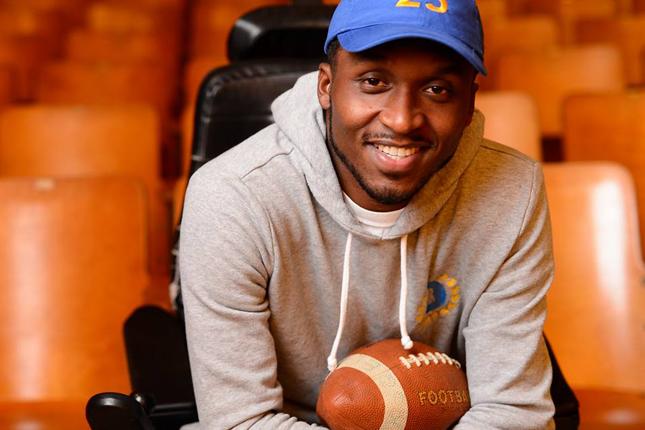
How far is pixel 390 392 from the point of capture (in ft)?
3.38

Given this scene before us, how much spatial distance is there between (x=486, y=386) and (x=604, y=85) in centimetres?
190

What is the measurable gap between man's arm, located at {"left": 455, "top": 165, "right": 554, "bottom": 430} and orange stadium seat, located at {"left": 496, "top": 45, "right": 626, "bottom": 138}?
1680 mm

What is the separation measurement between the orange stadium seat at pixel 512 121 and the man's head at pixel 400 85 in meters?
0.99

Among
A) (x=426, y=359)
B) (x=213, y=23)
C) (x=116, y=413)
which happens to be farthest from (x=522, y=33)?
(x=116, y=413)

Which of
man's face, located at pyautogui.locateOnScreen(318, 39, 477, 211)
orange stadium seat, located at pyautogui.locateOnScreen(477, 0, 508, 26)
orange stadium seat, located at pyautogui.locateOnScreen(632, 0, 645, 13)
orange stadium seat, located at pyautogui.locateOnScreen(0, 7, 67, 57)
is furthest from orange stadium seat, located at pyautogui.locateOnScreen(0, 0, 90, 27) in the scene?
man's face, located at pyautogui.locateOnScreen(318, 39, 477, 211)

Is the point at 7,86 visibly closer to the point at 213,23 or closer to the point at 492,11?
the point at 213,23

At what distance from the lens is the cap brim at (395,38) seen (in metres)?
0.94

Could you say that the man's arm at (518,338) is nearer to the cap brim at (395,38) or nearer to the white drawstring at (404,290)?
the white drawstring at (404,290)

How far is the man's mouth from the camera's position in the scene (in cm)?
99

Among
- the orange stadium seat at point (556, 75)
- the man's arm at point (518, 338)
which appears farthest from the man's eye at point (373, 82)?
the orange stadium seat at point (556, 75)

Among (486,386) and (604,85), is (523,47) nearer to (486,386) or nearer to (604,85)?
(604,85)

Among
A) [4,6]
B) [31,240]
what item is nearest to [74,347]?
[31,240]

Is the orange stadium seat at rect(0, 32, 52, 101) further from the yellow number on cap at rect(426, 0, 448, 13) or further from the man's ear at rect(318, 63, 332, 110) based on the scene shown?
the yellow number on cap at rect(426, 0, 448, 13)

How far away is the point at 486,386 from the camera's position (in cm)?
111
